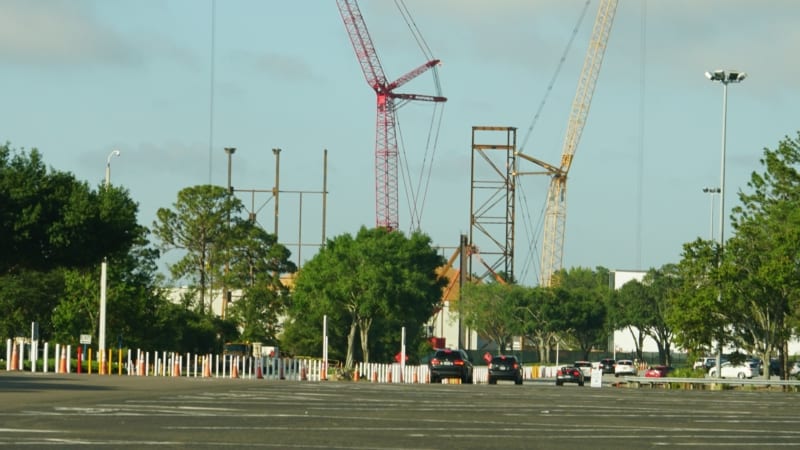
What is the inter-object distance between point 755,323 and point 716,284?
2.65 m

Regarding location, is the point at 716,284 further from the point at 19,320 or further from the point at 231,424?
the point at 231,424

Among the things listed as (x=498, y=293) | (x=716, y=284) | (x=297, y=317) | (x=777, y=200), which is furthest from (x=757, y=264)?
(x=498, y=293)

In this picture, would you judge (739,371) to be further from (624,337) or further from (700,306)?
(624,337)

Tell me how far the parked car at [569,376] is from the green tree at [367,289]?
16178 mm

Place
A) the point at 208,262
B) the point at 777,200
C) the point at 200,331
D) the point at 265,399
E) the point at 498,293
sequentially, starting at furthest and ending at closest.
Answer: the point at 498,293, the point at 208,262, the point at 200,331, the point at 777,200, the point at 265,399

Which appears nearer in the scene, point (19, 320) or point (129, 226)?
point (129, 226)

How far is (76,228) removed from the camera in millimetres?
55500

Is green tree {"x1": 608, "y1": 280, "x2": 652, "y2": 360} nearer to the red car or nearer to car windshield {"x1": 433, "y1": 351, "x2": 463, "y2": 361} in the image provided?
the red car

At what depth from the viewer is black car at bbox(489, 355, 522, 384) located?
63281 millimetres

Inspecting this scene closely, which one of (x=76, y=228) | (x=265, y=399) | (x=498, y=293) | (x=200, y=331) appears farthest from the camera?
(x=498, y=293)

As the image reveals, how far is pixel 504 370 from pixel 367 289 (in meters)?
21.0

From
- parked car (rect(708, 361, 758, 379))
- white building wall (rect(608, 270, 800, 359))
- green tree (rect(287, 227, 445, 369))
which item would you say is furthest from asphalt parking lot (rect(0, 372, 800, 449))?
white building wall (rect(608, 270, 800, 359))

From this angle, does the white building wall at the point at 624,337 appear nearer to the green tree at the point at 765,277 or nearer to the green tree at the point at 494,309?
the green tree at the point at 494,309

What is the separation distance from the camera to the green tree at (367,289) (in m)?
83.3
